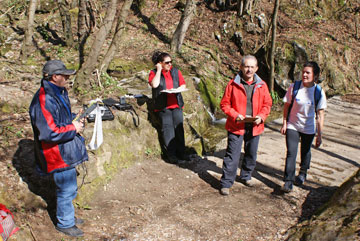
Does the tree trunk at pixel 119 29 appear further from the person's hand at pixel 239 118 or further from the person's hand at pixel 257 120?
the person's hand at pixel 257 120

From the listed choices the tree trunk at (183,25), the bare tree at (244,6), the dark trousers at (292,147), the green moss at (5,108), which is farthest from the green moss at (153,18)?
the dark trousers at (292,147)

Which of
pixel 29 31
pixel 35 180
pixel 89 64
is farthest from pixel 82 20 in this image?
pixel 35 180

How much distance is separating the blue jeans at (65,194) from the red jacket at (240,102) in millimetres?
2316

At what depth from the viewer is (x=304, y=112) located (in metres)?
4.37

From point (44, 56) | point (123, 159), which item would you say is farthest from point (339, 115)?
point (44, 56)

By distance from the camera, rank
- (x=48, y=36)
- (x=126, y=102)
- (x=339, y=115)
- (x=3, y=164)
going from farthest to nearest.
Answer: (x=48, y=36) → (x=339, y=115) → (x=126, y=102) → (x=3, y=164)

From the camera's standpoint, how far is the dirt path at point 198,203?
3793 mm

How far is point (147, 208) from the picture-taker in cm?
432

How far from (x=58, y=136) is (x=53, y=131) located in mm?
75

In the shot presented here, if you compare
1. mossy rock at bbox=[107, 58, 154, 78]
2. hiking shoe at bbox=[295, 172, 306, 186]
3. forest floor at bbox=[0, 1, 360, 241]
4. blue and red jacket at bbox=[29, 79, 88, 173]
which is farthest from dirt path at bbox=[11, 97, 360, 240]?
mossy rock at bbox=[107, 58, 154, 78]

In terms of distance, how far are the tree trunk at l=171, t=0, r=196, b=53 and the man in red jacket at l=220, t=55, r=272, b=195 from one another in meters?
7.96

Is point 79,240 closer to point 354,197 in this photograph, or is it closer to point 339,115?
point 354,197

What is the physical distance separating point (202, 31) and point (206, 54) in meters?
2.54

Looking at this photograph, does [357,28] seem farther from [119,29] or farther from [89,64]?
[89,64]
